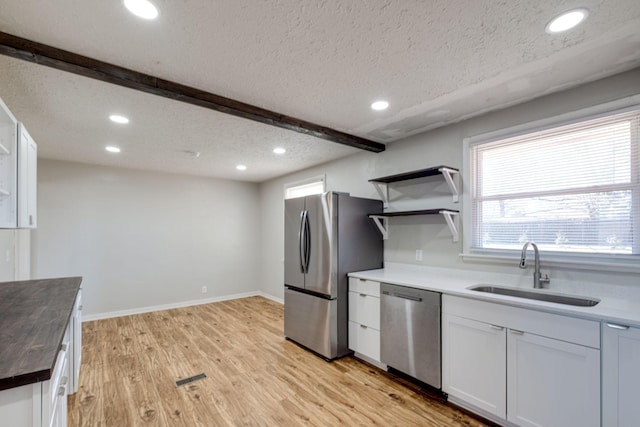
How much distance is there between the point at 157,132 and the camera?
10.5 feet

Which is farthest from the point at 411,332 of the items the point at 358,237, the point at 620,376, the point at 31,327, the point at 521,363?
the point at 31,327

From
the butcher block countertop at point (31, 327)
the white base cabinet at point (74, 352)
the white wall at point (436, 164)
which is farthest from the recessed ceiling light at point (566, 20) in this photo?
A: the white base cabinet at point (74, 352)

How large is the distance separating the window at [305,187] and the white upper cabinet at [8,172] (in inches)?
137

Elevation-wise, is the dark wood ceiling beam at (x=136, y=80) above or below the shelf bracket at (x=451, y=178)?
above

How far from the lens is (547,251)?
7.81 feet

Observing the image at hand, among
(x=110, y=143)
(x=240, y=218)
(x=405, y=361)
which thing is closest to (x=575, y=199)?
(x=405, y=361)

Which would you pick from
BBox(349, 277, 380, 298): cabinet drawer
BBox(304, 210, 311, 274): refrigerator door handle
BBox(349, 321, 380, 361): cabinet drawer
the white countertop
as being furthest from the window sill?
BBox(304, 210, 311, 274): refrigerator door handle

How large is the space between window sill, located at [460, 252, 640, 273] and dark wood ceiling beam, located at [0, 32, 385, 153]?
205cm

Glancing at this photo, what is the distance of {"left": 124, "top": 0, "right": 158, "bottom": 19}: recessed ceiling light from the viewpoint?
4.63 feet

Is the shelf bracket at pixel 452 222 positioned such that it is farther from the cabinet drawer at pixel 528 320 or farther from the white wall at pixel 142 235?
the white wall at pixel 142 235

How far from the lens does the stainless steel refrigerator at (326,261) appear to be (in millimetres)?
3270

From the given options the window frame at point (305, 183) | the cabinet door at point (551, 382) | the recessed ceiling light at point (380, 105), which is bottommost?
the cabinet door at point (551, 382)

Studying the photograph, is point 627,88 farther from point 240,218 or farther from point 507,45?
point 240,218

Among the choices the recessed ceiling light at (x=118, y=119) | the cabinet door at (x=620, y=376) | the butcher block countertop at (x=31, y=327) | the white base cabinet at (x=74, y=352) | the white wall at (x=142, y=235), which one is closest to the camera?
the butcher block countertop at (x=31, y=327)
